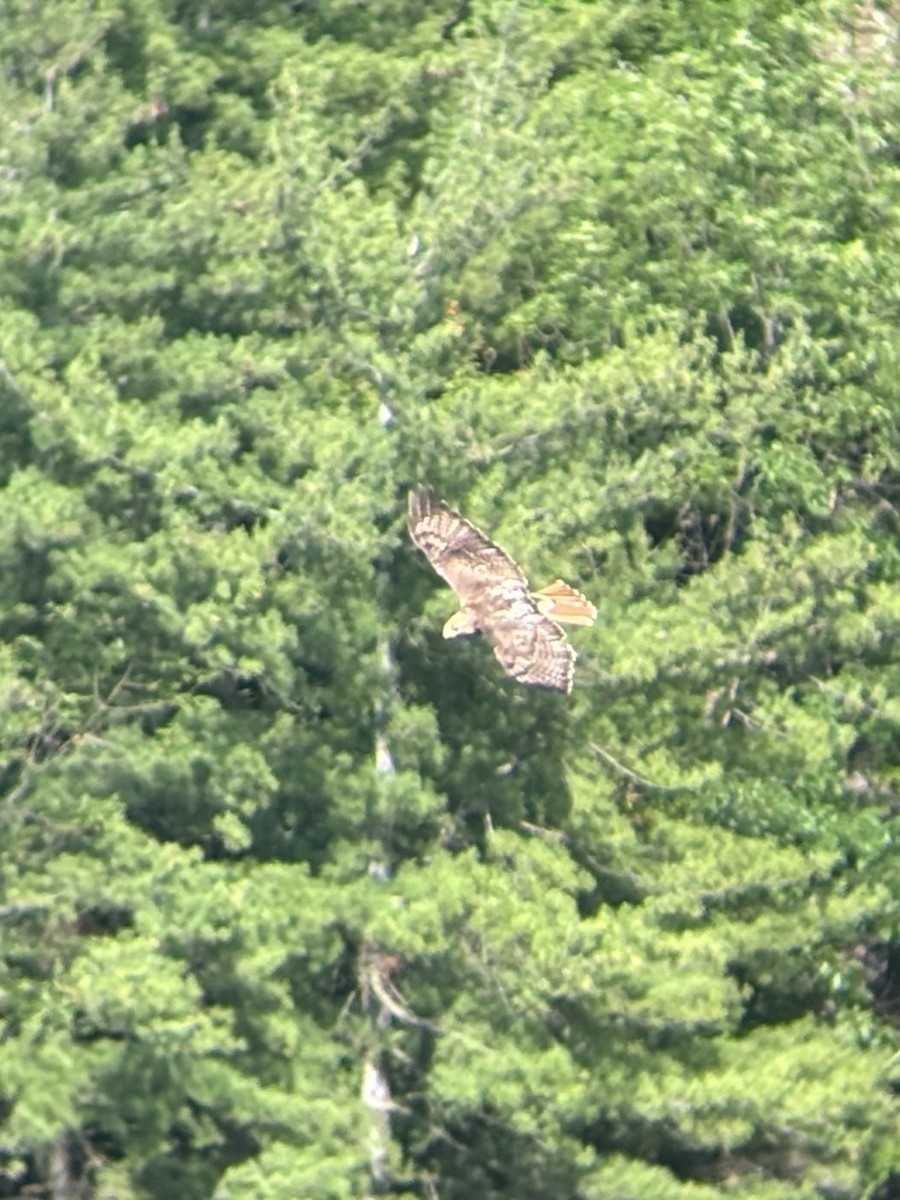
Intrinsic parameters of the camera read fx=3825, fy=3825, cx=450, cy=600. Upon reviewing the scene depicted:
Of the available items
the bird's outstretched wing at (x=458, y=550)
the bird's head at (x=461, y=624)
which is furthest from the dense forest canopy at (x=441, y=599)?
the bird's head at (x=461, y=624)

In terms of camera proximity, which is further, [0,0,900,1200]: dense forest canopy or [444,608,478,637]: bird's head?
[0,0,900,1200]: dense forest canopy

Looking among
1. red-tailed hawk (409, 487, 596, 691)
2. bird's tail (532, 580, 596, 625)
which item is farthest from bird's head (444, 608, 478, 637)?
bird's tail (532, 580, 596, 625)

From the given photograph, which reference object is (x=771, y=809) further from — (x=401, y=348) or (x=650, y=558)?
(x=401, y=348)

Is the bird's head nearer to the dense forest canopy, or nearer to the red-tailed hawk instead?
the red-tailed hawk

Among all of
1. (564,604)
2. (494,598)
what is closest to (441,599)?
(564,604)

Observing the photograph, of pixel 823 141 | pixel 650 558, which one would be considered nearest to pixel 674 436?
pixel 650 558

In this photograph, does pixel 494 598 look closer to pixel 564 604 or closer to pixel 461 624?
pixel 461 624

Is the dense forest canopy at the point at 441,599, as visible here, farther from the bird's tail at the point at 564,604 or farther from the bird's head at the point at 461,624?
the bird's head at the point at 461,624
